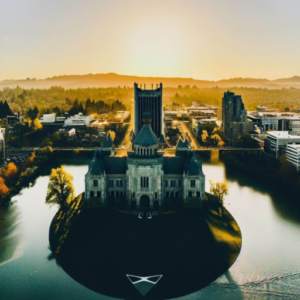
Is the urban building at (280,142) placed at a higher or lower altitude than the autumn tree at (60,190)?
higher

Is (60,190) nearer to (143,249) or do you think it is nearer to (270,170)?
(143,249)

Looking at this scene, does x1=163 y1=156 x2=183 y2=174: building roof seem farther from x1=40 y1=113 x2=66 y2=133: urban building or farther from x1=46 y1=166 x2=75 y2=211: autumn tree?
x1=40 y1=113 x2=66 y2=133: urban building

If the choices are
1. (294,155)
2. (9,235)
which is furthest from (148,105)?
(9,235)

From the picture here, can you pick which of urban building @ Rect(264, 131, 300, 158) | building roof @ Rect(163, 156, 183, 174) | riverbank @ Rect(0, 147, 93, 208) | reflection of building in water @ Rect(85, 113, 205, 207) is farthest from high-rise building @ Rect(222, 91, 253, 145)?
reflection of building in water @ Rect(85, 113, 205, 207)

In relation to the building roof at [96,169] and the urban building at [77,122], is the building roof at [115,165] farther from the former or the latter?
the urban building at [77,122]

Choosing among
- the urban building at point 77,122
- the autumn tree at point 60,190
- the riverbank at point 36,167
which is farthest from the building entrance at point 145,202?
the urban building at point 77,122

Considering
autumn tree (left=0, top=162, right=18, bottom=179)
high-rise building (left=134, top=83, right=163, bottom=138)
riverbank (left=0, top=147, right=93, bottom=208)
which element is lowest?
riverbank (left=0, top=147, right=93, bottom=208)
